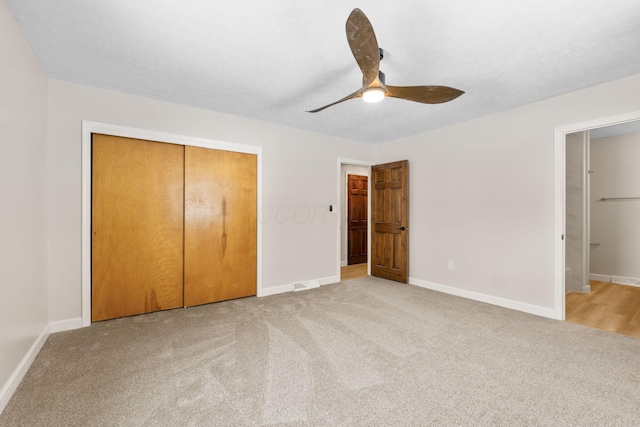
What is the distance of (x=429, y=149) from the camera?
4180 millimetres

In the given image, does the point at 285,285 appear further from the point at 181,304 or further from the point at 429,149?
the point at 429,149

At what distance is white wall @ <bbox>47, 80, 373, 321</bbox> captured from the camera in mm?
2607

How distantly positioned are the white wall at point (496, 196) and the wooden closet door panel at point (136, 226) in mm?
3193

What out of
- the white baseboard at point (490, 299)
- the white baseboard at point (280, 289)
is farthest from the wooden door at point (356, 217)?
the white baseboard at point (490, 299)

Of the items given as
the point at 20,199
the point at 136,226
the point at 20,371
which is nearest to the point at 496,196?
the point at 136,226

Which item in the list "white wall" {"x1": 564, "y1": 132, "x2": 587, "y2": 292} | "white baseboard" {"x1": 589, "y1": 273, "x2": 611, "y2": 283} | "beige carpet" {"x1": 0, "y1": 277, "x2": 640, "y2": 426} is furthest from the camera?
"white baseboard" {"x1": 589, "y1": 273, "x2": 611, "y2": 283}

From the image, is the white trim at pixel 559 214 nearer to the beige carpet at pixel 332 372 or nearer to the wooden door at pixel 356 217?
the beige carpet at pixel 332 372

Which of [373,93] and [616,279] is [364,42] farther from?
[616,279]

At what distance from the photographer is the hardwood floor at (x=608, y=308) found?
109 inches

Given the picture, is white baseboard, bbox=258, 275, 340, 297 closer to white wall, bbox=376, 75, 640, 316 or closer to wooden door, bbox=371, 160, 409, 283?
wooden door, bbox=371, 160, 409, 283

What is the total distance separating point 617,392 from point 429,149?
10.6 ft

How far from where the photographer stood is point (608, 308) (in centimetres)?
326

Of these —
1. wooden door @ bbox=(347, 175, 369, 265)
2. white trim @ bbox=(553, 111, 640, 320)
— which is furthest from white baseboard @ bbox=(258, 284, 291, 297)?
white trim @ bbox=(553, 111, 640, 320)

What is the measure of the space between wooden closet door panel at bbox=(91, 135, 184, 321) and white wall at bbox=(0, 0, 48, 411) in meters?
0.42
